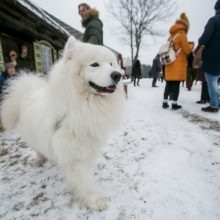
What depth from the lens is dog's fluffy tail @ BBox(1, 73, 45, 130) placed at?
2348mm

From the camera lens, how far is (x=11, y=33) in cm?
638

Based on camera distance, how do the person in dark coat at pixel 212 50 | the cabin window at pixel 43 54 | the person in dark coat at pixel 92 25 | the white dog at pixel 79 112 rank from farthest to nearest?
1. the cabin window at pixel 43 54
2. the person in dark coat at pixel 212 50
3. the person in dark coat at pixel 92 25
4. the white dog at pixel 79 112

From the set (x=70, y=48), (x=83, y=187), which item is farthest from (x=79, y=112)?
(x=83, y=187)

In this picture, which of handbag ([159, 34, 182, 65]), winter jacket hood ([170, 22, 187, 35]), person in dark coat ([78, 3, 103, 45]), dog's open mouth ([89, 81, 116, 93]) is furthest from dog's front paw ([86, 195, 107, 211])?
winter jacket hood ([170, 22, 187, 35])

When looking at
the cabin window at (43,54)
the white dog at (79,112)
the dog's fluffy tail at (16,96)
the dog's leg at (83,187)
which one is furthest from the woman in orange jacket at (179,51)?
the cabin window at (43,54)

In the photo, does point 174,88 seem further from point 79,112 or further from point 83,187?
point 83,187

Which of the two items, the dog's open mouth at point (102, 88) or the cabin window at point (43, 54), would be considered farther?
the cabin window at point (43, 54)

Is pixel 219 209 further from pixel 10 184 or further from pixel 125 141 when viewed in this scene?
pixel 10 184

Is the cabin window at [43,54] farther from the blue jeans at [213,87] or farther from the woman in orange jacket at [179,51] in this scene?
the blue jeans at [213,87]

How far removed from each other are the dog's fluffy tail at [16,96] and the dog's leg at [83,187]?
1078mm

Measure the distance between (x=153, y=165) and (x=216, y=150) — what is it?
0.95 meters

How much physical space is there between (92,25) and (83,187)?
2.46 meters

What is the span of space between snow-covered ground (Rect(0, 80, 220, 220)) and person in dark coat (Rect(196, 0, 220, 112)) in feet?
3.80

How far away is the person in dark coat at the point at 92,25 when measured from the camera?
307 cm
